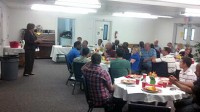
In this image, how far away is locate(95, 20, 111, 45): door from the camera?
480 inches

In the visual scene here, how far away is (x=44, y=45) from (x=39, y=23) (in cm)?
126

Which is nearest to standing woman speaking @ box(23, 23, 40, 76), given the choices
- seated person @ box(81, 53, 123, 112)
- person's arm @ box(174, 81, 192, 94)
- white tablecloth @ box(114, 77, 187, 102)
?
seated person @ box(81, 53, 123, 112)

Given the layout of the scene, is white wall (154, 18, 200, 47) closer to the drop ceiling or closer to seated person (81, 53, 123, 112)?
the drop ceiling

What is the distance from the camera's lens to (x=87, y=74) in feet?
10.9

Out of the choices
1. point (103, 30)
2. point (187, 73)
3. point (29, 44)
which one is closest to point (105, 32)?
point (103, 30)

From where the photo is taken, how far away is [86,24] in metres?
11.9

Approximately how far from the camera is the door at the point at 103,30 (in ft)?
40.0

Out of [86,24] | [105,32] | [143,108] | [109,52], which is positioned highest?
[86,24]

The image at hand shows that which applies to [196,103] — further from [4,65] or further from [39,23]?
[39,23]

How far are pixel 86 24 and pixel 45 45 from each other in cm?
256

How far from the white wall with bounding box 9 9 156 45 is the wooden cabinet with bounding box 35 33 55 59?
60 centimetres

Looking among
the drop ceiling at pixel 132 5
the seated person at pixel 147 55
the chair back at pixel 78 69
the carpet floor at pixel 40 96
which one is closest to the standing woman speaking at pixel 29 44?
the carpet floor at pixel 40 96

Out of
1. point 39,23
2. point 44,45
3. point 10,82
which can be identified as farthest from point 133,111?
point 39,23

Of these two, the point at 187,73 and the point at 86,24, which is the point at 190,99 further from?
the point at 86,24
